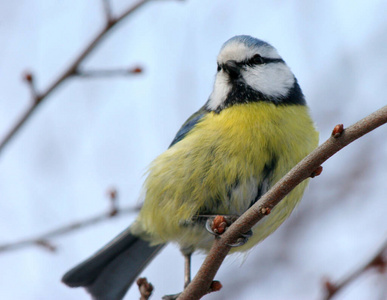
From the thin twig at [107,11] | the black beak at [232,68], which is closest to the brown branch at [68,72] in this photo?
the thin twig at [107,11]

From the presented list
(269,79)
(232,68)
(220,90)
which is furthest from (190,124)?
(269,79)

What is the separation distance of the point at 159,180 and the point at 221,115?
50 cm

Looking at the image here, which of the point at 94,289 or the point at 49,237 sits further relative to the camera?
the point at 94,289

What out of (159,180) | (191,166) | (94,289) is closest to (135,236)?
(94,289)

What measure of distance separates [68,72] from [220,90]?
0.96m

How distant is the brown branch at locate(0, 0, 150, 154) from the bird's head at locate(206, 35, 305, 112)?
712 millimetres

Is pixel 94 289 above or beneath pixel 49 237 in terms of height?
beneath

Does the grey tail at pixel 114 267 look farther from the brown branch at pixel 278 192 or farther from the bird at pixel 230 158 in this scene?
the brown branch at pixel 278 192

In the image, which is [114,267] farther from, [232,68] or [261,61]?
[261,61]

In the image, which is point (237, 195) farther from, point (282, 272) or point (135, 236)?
point (282, 272)

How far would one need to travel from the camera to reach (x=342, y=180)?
4.42 m

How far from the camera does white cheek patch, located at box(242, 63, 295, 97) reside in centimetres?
281

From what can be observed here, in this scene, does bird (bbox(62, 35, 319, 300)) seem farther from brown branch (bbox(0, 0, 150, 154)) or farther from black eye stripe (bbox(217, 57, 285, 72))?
brown branch (bbox(0, 0, 150, 154))

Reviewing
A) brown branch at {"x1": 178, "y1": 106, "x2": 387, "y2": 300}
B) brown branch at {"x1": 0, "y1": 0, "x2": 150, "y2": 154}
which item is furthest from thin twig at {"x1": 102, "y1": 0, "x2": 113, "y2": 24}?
brown branch at {"x1": 178, "y1": 106, "x2": 387, "y2": 300}
